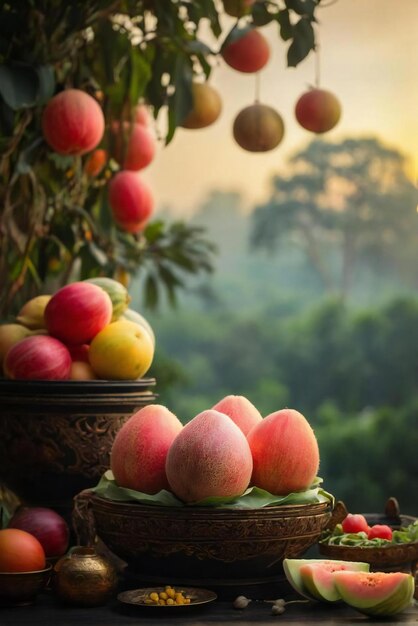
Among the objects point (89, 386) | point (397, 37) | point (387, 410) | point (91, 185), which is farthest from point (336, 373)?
point (89, 386)

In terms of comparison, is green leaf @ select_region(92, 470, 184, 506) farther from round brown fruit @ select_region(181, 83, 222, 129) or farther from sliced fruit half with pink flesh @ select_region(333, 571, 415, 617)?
round brown fruit @ select_region(181, 83, 222, 129)

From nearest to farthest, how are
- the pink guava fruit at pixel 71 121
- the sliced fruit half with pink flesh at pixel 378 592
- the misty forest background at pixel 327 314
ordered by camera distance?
the sliced fruit half with pink flesh at pixel 378 592, the pink guava fruit at pixel 71 121, the misty forest background at pixel 327 314

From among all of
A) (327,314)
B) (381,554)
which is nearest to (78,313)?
(381,554)

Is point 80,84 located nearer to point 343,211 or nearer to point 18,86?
point 18,86

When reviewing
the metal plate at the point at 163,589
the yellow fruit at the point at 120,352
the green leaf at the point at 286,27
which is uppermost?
the green leaf at the point at 286,27

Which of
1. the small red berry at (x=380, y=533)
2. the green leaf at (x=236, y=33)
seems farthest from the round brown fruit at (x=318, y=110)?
the small red berry at (x=380, y=533)

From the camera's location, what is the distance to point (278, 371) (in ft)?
24.6

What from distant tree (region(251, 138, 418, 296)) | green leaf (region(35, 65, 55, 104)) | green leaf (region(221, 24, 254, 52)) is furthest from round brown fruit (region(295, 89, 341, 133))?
distant tree (region(251, 138, 418, 296))

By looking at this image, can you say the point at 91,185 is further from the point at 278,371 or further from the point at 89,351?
the point at 278,371

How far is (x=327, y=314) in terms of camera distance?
7.27 m

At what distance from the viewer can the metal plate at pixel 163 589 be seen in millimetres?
978

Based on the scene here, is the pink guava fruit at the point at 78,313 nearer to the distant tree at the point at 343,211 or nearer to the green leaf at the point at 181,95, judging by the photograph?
the green leaf at the point at 181,95

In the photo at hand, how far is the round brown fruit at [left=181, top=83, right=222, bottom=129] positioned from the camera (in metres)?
1.71

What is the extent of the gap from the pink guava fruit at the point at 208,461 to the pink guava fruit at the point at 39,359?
33cm
